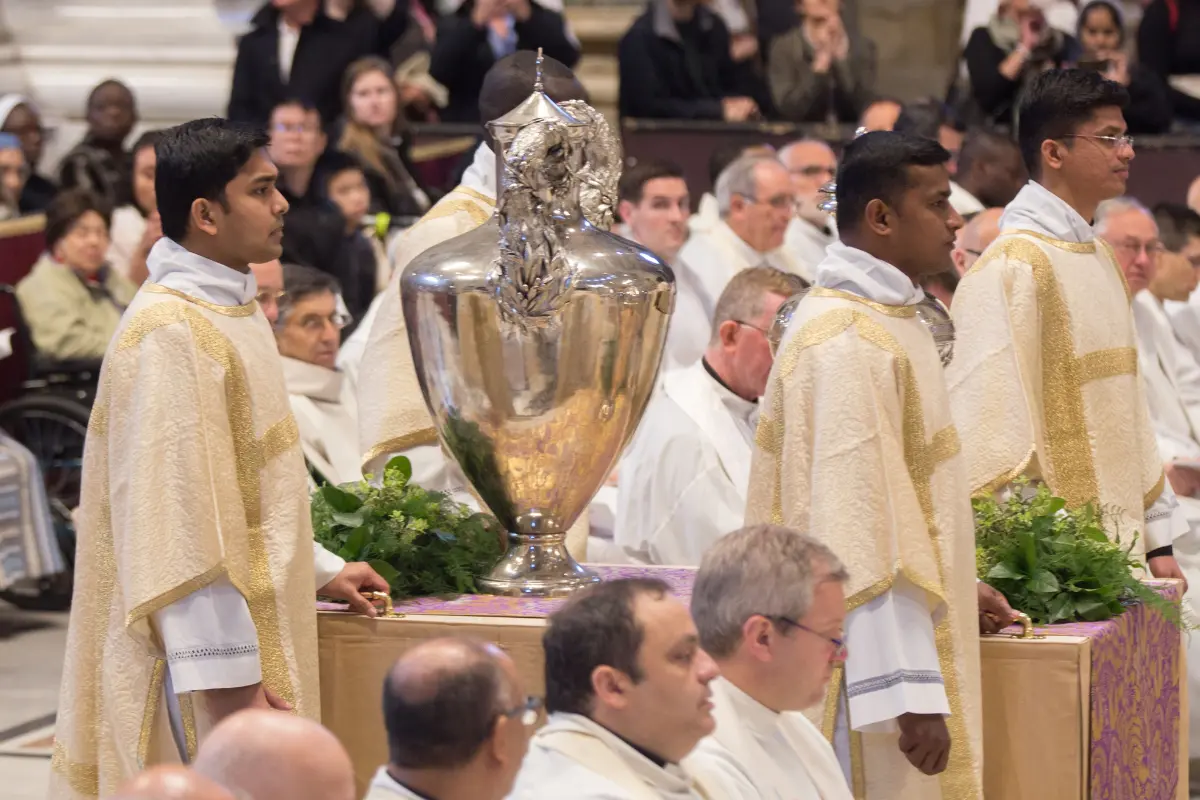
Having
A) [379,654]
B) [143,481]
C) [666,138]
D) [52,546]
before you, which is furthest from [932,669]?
[666,138]

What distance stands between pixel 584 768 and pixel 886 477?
4.09 feet

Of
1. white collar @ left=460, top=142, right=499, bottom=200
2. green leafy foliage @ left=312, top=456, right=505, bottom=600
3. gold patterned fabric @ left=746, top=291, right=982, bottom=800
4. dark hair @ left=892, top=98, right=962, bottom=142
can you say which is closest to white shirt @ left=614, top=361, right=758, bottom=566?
white collar @ left=460, top=142, right=499, bottom=200

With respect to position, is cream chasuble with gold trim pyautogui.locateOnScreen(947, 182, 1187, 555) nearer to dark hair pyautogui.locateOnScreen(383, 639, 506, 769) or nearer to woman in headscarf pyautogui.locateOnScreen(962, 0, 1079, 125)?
dark hair pyautogui.locateOnScreen(383, 639, 506, 769)

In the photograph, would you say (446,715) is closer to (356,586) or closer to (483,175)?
(356,586)

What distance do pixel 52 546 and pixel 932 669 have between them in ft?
15.3

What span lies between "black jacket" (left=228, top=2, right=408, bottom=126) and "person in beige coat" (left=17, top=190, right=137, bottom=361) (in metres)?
1.81

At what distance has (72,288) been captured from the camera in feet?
29.6

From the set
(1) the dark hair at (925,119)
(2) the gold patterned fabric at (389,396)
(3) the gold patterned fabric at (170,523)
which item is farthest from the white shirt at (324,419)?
(3) the gold patterned fabric at (170,523)

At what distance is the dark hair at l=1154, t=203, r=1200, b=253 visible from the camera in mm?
9070

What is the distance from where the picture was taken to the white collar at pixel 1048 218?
17.0 feet

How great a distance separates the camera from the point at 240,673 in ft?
13.1

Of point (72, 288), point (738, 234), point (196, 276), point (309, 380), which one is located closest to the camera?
point (196, 276)

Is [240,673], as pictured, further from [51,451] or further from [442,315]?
[51,451]

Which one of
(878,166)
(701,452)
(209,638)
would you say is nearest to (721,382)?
(701,452)
